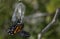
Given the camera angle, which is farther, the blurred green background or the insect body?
the blurred green background

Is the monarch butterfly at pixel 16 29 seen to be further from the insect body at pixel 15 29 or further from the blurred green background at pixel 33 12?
the blurred green background at pixel 33 12

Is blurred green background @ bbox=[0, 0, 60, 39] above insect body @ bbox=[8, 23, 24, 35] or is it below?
below

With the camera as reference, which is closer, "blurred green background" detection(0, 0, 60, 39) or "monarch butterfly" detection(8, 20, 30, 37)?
"monarch butterfly" detection(8, 20, 30, 37)

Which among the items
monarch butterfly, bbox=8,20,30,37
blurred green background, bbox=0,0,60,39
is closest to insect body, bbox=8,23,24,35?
monarch butterfly, bbox=8,20,30,37

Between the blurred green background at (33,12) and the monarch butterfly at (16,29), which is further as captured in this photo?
the blurred green background at (33,12)

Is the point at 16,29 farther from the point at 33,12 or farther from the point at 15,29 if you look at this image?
the point at 33,12

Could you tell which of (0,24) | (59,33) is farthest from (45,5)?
(0,24)

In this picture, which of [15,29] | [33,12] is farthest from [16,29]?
[33,12]

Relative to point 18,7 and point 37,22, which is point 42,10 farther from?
point 18,7

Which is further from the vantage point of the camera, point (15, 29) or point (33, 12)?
point (33, 12)

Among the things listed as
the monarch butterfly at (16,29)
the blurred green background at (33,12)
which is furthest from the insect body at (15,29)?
the blurred green background at (33,12)

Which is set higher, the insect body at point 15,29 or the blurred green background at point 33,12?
the insect body at point 15,29

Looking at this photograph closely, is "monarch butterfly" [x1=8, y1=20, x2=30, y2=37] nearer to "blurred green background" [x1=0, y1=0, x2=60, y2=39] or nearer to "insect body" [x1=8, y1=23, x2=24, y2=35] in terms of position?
"insect body" [x1=8, y1=23, x2=24, y2=35]
